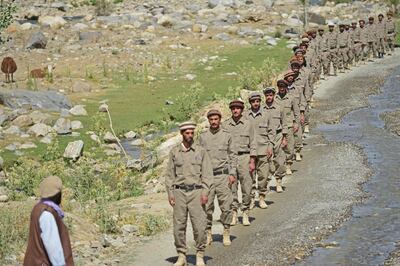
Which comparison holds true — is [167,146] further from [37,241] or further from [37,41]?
[37,41]

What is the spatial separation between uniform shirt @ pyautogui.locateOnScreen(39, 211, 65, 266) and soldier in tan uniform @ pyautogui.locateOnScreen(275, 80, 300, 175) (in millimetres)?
8837

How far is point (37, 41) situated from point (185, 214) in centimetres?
3121

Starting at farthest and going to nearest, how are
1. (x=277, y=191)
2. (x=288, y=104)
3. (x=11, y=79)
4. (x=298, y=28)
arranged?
(x=298, y=28)
(x=11, y=79)
(x=288, y=104)
(x=277, y=191)

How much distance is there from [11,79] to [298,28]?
55.7 ft

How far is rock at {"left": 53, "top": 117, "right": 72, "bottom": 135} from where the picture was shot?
2256 centimetres

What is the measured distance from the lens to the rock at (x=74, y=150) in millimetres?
19531

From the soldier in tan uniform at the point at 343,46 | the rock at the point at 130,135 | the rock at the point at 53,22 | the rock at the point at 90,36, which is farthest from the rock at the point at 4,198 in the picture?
the rock at the point at 53,22

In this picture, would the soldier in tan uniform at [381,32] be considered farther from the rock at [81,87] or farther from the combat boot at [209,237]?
the combat boot at [209,237]

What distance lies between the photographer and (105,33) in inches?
1704

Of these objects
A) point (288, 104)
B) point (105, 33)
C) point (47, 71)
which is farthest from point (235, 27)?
point (288, 104)

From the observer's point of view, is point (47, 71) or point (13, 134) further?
point (47, 71)

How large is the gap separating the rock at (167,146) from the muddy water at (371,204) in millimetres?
3693

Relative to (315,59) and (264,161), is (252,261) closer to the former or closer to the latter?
(264,161)

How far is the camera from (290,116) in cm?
1548
